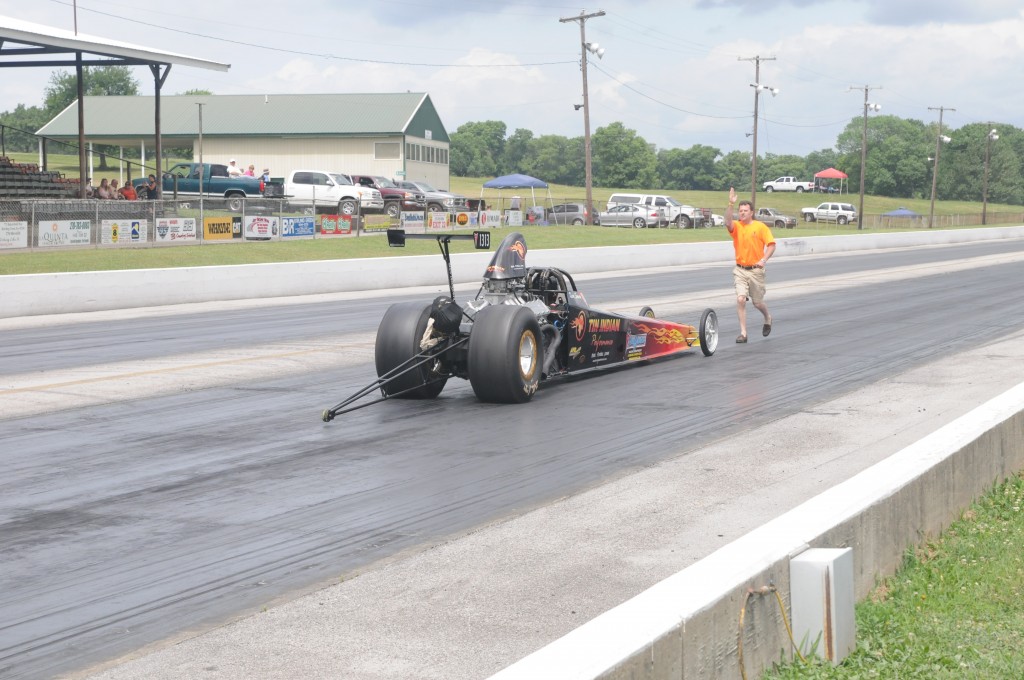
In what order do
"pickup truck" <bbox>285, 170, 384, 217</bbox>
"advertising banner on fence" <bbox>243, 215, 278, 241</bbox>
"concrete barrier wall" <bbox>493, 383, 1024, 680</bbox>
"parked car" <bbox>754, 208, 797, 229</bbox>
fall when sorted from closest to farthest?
1. "concrete barrier wall" <bbox>493, 383, 1024, 680</bbox>
2. "advertising banner on fence" <bbox>243, 215, 278, 241</bbox>
3. "pickup truck" <bbox>285, 170, 384, 217</bbox>
4. "parked car" <bbox>754, 208, 797, 229</bbox>

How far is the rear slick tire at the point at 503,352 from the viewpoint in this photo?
34.3 feet

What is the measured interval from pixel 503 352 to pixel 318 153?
65.5m

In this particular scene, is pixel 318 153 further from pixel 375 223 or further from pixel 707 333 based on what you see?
pixel 707 333

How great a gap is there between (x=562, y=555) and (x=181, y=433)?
4.56 m

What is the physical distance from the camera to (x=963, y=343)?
16.6 m

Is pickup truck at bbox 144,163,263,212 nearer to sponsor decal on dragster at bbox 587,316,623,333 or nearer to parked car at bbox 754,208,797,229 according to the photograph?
sponsor decal on dragster at bbox 587,316,623,333

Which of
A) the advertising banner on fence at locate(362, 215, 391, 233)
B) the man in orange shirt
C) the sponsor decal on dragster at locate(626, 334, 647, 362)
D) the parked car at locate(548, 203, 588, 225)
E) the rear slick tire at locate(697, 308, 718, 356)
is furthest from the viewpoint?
the parked car at locate(548, 203, 588, 225)

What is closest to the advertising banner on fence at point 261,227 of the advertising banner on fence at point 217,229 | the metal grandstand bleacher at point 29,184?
the advertising banner on fence at point 217,229

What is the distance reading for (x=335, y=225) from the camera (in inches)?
1479

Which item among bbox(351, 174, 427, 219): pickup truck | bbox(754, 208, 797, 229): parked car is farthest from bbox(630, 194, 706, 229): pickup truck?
bbox(754, 208, 797, 229): parked car

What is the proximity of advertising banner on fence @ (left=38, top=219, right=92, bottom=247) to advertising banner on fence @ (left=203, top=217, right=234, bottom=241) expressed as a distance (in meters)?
4.43

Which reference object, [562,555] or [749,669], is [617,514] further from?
[749,669]

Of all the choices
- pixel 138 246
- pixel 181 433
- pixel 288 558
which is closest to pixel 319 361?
pixel 181 433

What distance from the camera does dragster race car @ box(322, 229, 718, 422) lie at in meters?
10.5
